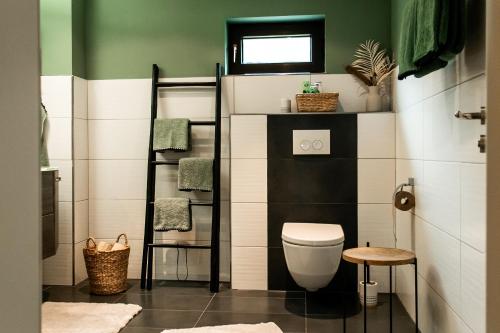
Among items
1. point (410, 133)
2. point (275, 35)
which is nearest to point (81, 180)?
point (275, 35)

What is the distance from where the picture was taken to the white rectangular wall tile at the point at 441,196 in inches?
70.9

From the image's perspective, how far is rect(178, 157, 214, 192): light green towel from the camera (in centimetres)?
311

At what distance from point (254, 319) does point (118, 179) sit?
4.94 ft

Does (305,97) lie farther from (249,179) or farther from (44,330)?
(44,330)

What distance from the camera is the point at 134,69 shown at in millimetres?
3379

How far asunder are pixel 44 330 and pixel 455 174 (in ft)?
7.02

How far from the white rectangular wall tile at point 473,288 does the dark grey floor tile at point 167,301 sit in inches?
60.8

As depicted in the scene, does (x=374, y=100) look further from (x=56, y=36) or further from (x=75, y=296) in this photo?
(x=75, y=296)

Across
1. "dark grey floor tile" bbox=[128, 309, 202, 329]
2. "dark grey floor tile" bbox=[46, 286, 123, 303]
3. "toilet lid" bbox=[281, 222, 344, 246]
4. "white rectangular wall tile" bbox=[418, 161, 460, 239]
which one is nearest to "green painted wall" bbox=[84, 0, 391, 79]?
"toilet lid" bbox=[281, 222, 344, 246]

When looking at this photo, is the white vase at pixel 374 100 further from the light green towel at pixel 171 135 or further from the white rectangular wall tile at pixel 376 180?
the light green towel at pixel 171 135

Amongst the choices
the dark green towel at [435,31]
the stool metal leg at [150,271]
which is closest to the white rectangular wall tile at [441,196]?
the dark green towel at [435,31]

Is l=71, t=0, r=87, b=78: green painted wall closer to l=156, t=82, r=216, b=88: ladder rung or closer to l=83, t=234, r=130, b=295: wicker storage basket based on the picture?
l=156, t=82, r=216, b=88: ladder rung

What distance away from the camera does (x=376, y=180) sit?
3.02m

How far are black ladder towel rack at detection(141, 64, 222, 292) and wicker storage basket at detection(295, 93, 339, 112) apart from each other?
0.59 meters
